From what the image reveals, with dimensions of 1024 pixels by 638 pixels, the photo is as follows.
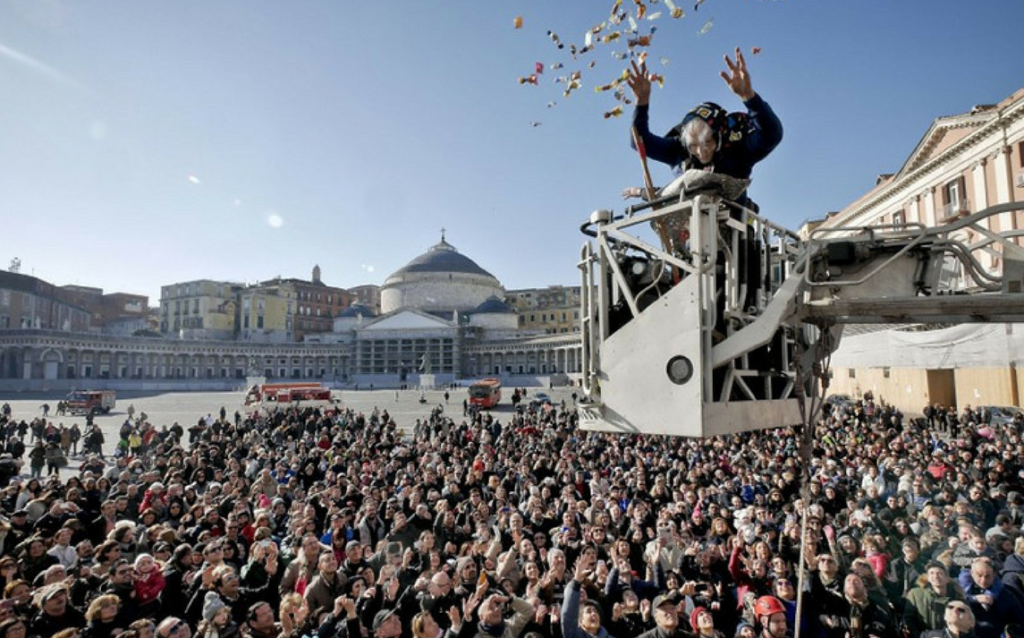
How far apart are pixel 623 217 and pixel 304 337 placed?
100069mm

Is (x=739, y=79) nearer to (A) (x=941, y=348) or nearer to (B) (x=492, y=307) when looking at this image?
(A) (x=941, y=348)

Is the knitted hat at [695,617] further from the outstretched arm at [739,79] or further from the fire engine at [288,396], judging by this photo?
the fire engine at [288,396]

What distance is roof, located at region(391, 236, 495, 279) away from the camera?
104m

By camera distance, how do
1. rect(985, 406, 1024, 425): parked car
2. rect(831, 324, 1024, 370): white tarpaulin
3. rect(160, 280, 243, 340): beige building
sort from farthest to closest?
rect(160, 280, 243, 340): beige building, rect(831, 324, 1024, 370): white tarpaulin, rect(985, 406, 1024, 425): parked car

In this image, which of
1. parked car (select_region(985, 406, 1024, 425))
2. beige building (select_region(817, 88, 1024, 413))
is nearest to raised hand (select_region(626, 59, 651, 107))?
beige building (select_region(817, 88, 1024, 413))

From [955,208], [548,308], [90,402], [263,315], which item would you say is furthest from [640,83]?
[548,308]

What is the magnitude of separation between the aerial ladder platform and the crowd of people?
1.22 meters

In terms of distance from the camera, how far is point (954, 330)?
824 inches

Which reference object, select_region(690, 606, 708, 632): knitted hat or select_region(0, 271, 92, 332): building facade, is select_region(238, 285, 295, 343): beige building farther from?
select_region(690, 606, 708, 632): knitted hat

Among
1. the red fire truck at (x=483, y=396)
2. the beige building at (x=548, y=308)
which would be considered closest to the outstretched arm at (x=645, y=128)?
the red fire truck at (x=483, y=396)

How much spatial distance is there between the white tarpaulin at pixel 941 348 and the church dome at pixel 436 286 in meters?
78.6

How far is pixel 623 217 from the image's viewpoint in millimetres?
3830

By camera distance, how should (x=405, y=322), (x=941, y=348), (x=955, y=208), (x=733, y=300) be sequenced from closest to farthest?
(x=733, y=300)
(x=941, y=348)
(x=955, y=208)
(x=405, y=322)

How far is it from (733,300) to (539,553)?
515cm
